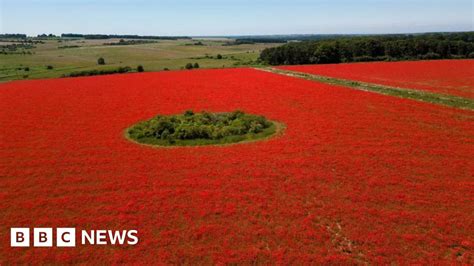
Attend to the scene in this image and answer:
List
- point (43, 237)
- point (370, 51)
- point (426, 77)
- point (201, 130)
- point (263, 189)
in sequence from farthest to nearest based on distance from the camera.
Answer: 1. point (370, 51)
2. point (426, 77)
3. point (201, 130)
4. point (263, 189)
5. point (43, 237)

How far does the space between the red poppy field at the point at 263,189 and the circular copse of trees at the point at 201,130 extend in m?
1.35

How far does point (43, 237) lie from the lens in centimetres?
1434

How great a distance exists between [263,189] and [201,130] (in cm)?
1129

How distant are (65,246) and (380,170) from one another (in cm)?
1707

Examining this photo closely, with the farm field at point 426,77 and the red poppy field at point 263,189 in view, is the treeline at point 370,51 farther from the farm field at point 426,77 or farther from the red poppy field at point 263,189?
the red poppy field at point 263,189

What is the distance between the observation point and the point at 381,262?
12398mm

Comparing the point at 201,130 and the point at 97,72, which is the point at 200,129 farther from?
the point at 97,72

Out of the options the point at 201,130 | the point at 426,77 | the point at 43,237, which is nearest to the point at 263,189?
Result: the point at 43,237

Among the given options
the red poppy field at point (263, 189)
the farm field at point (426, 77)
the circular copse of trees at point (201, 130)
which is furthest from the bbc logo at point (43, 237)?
the farm field at point (426, 77)

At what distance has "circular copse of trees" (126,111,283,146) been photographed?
2719 centimetres

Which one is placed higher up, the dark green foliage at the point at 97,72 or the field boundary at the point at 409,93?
the dark green foliage at the point at 97,72

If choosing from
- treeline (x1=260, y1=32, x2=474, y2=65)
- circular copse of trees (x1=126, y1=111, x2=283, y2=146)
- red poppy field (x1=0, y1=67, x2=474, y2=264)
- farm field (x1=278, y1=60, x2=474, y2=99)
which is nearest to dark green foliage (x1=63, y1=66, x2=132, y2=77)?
treeline (x1=260, y1=32, x2=474, y2=65)

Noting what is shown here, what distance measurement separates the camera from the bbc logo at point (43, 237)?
45.6ft

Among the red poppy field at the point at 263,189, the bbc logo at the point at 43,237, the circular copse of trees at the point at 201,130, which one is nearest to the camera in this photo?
the red poppy field at the point at 263,189
